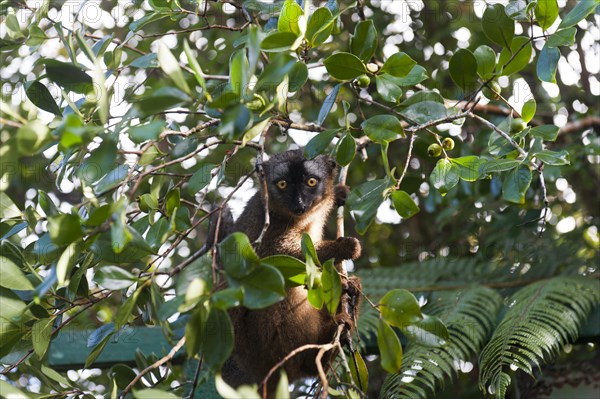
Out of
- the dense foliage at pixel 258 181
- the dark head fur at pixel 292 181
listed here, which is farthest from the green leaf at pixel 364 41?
the dark head fur at pixel 292 181

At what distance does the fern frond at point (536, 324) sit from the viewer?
3.26 m

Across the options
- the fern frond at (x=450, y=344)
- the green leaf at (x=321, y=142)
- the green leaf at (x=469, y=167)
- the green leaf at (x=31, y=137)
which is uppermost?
the green leaf at (x=31, y=137)

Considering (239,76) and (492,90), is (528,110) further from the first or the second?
(239,76)

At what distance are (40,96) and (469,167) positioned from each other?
156 cm

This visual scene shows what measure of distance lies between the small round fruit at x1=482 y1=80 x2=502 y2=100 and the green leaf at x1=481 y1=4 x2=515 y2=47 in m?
0.16

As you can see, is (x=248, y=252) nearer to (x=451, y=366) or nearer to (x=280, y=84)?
(x=280, y=84)

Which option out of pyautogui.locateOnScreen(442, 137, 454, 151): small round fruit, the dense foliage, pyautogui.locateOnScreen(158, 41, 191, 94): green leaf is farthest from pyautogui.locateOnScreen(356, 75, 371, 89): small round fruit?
pyautogui.locateOnScreen(158, 41, 191, 94): green leaf

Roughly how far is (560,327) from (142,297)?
2.15 m

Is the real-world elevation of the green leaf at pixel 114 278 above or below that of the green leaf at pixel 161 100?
below

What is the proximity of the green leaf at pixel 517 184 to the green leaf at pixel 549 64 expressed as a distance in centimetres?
33

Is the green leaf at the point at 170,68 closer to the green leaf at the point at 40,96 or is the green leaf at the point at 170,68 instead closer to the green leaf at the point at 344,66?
the green leaf at the point at 344,66

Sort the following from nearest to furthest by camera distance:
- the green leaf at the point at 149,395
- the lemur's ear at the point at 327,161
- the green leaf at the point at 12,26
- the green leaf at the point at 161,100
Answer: the green leaf at the point at 161,100 < the green leaf at the point at 149,395 < the green leaf at the point at 12,26 < the lemur's ear at the point at 327,161

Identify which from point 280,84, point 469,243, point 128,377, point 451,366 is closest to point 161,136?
point 280,84

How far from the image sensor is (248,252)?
1.96 meters
